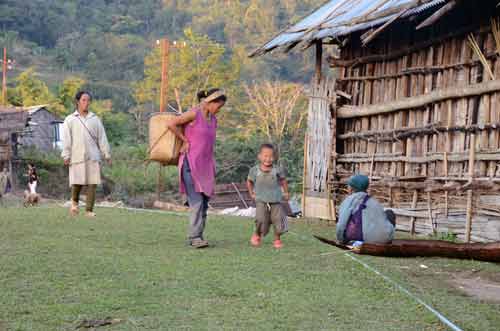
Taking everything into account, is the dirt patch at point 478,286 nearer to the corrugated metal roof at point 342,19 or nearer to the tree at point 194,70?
the corrugated metal roof at point 342,19

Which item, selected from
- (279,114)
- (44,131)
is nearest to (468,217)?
(279,114)

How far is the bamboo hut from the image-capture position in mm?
10695

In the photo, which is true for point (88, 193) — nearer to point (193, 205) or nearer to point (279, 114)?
point (193, 205)

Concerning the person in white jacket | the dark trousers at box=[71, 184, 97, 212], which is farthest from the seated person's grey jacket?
the dark trousers at box=[71, 184, 97, 212]

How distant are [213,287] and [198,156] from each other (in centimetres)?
323

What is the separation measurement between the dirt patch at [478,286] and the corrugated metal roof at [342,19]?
13.0 feet

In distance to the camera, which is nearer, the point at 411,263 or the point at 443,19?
the point at 411,263

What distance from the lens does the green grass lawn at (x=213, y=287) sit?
5.24 metres

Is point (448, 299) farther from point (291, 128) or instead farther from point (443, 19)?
point (291, 128)

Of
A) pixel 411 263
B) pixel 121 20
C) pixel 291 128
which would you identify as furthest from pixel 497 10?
pixel 121 20

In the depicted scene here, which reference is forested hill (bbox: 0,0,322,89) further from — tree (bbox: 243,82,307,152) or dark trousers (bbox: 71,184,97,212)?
dark trousers (bbox: 71,184,97,212)

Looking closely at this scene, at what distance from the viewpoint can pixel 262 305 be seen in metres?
5.70

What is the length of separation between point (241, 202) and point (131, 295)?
21.9 meters

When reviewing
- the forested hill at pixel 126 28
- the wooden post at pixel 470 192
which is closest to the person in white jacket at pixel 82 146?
the wooden post at pixel 470 192
